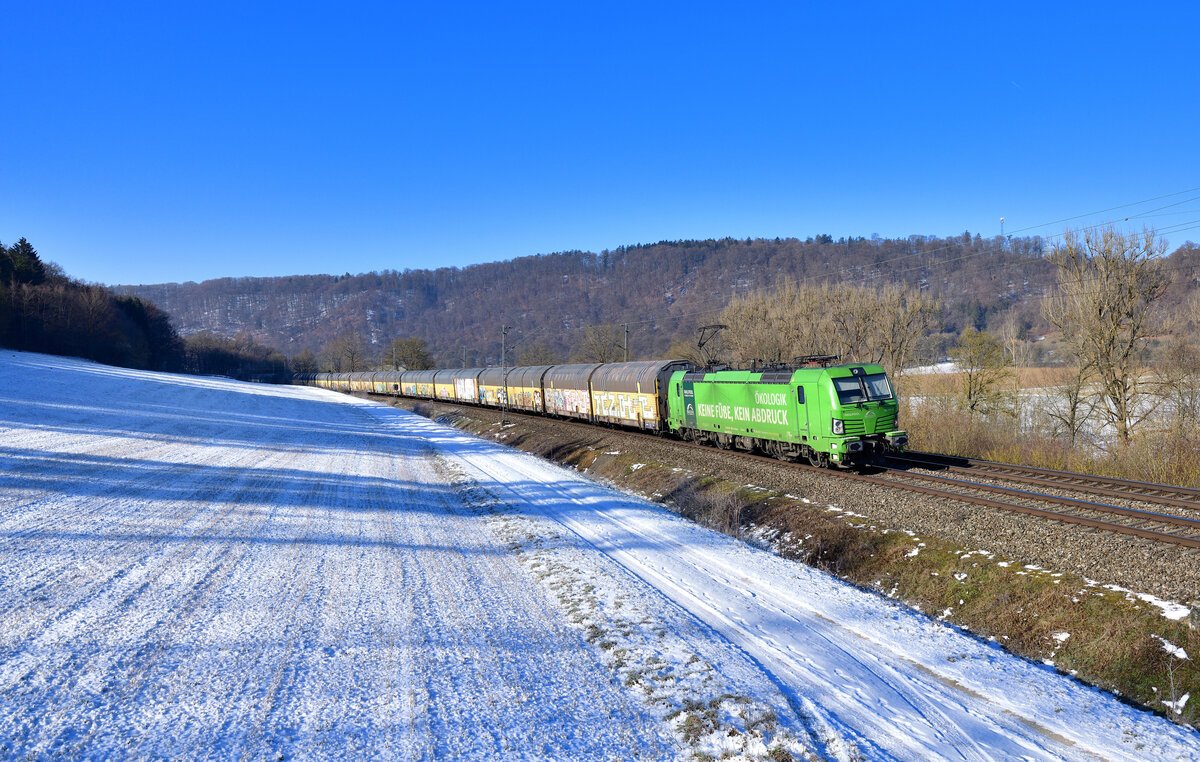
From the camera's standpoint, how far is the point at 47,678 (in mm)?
5953

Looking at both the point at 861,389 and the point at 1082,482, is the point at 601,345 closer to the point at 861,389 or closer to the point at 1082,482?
the point at 861,389

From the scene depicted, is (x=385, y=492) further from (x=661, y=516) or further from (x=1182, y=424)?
(x=1182, y=424)

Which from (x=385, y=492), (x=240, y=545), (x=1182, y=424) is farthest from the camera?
(x=1182, y=424)

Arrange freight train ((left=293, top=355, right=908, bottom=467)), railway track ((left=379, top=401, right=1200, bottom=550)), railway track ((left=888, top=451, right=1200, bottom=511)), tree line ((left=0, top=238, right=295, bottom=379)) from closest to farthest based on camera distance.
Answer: railway track ((left=379, top=401, right=1200, bottom=550)), railway track ((left=888, top=451, right=1200, bottom=511)), freight train ((left=293, top=355, right=908, bottom=467)), tree line ((left=0, top=238, right=295, bottom=379))

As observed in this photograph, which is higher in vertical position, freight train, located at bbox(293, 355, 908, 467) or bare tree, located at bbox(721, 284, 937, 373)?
bare tree, located at bbox(721, 284, 937, 373)

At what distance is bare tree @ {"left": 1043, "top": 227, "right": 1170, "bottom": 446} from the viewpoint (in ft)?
79.8

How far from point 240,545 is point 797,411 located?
1466cm

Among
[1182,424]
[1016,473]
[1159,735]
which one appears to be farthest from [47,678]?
[1182,424]

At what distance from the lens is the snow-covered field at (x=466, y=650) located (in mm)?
5410

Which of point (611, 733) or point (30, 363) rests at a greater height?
point (30, 363)

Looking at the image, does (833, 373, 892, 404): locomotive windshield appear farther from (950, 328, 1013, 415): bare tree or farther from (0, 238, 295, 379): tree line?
(0, 238, 295, 379): tree line

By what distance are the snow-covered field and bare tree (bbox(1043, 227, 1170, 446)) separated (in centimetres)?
2164

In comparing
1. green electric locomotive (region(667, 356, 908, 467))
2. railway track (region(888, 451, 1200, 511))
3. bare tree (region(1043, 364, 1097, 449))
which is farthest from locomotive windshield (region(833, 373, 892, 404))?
bare tree (region(1043, 364, 1097, 449))

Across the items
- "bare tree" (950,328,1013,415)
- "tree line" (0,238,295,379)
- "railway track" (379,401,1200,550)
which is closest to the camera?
"railway track" (379,401,1200,550)
